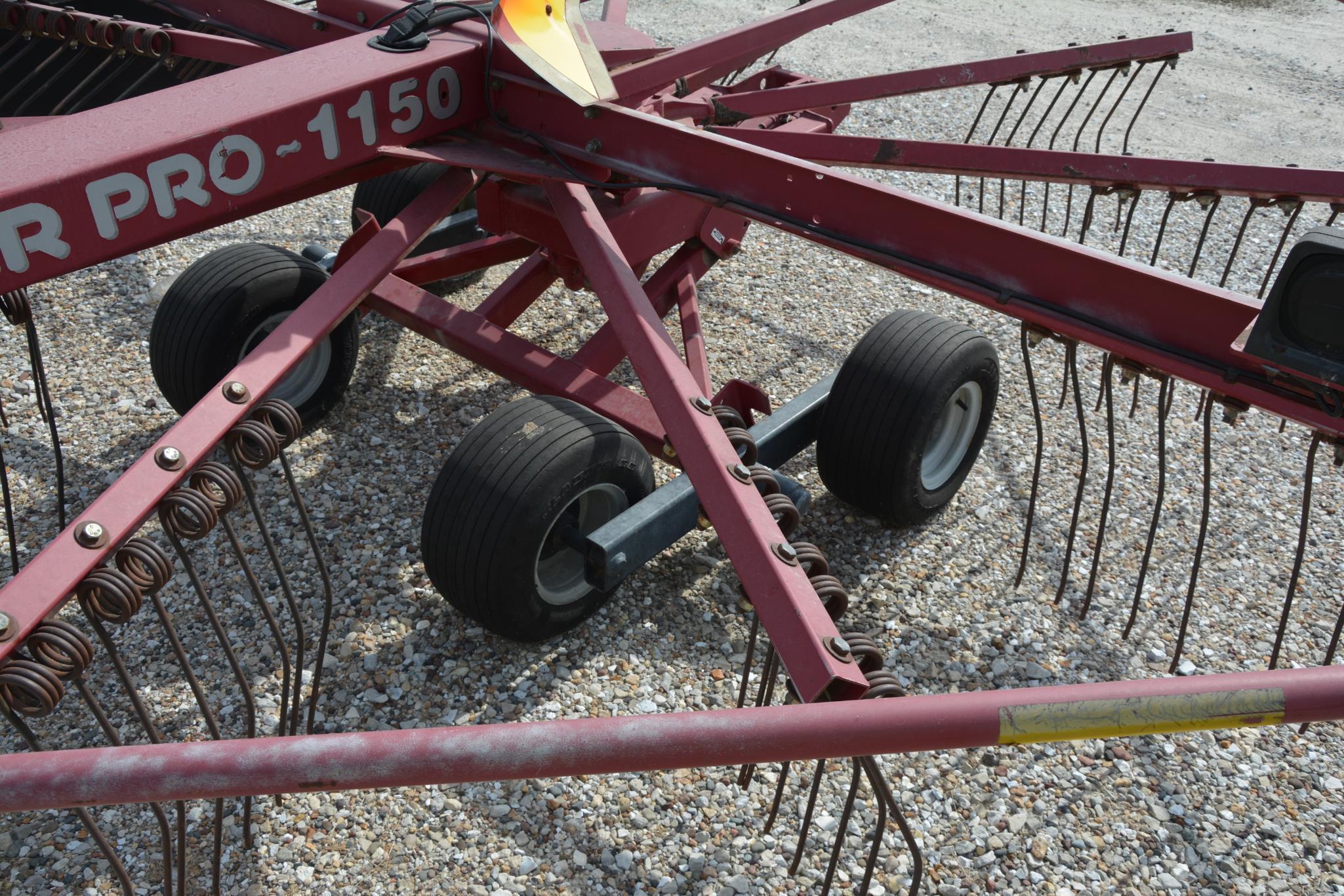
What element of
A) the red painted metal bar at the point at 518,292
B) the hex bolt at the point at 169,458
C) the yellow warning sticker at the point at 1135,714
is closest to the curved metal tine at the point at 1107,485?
the yellow warning sticker at the point at 1135,714

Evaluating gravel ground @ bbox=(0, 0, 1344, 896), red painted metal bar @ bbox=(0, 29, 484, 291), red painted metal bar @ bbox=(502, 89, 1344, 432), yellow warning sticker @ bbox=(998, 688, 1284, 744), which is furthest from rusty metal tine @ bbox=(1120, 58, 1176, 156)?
yellow warning sticker @ bbox=(998, 688, 1284, 744)

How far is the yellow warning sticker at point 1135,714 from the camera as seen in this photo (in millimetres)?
1350

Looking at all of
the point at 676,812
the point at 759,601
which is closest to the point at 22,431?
the point at 676,812

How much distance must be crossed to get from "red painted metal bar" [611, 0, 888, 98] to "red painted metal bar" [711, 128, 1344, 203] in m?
0.27

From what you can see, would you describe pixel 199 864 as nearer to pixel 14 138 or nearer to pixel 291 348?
pixel 291 348

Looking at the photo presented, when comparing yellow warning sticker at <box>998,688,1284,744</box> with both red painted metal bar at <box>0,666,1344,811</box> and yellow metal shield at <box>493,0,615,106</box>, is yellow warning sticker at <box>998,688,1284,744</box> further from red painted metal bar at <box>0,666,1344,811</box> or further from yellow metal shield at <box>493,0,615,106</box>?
yellow metal shield at <box>493,0,615,106</box>

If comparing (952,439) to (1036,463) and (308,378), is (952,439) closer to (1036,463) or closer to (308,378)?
(1036,463)

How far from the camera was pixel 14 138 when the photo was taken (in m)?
2.31

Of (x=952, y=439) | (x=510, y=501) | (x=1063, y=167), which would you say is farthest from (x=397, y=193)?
(x=1063, y=167)

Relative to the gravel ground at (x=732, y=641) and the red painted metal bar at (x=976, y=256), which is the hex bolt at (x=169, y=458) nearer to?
the gravel ground at (x=732, y=641)

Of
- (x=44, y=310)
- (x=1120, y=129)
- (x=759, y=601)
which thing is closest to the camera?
(x=759, y=601)

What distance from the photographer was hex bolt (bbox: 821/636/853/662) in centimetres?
182

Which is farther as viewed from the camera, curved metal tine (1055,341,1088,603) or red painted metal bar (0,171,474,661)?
curved metal tine (1055,341,1088,603)

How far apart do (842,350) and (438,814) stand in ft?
8.96
